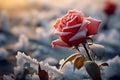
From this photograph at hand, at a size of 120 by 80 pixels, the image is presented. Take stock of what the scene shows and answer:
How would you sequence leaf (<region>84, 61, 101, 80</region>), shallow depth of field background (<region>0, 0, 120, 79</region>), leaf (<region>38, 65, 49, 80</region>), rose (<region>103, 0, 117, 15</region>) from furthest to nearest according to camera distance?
rose (<region>103, 0, 117, 15</region>) < shallow depth of field background (<region>0, 0, 120, 79</region>) < leaf (<region>38, 65, 49, 80</region>) < leaf (<region>84, 61, 101, 80</region>)

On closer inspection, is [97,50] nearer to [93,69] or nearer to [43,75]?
[93,69]

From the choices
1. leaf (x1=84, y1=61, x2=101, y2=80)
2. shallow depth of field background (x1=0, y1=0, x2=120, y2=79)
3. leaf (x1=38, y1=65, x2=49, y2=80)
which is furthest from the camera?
shallow depth of field background (x1=0, y1=0, x2=120, y2=79)

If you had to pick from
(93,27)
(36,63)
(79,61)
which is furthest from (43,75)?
(93,27)

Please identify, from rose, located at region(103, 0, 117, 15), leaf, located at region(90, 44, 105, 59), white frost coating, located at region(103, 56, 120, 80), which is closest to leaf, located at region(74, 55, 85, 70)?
leaf, located at region(90, 44, 105, 59)

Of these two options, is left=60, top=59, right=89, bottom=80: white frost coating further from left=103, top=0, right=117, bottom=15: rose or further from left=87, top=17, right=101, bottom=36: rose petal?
left=103, top=0, right=117, bottom=15: rose

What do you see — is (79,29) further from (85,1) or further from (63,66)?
(85,1)

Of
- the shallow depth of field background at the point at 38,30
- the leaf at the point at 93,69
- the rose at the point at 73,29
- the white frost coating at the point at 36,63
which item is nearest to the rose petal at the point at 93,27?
the rose at the point at 73,29
